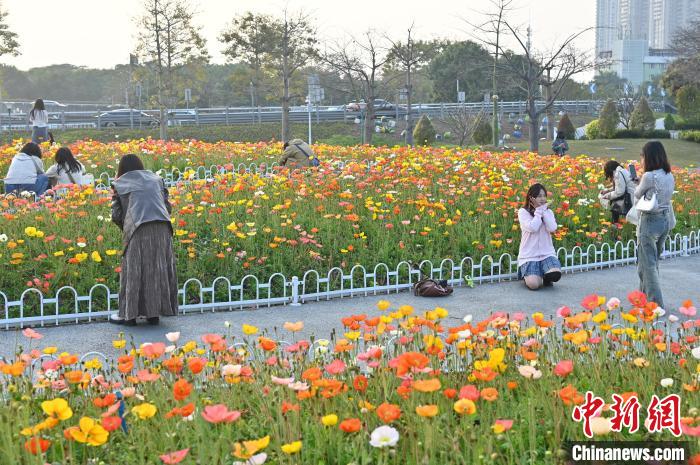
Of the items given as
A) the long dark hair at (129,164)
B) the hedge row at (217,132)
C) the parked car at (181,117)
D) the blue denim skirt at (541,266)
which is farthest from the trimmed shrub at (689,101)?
the long dark hair at (129,164)

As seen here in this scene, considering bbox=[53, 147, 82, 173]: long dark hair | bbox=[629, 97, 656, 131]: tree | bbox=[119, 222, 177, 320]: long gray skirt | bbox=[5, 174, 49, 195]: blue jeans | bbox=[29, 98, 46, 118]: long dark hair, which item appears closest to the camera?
bbox=[119, 222, 177, 320]: long gray skirt

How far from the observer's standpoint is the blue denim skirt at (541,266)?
8828mm

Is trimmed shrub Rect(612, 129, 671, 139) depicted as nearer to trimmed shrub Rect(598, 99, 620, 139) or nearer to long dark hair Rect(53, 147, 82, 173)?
trimmed shrub Rect(598, 99, 620, 139)

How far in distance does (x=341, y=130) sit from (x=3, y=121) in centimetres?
1432

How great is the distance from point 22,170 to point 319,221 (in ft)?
16.1

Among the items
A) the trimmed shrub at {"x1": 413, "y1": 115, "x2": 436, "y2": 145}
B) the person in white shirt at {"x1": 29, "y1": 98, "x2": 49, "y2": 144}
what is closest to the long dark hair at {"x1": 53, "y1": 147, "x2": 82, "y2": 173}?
the person in white shirt at {"x1": 29, "y1": 98, "x2": 49, "y2": 144}

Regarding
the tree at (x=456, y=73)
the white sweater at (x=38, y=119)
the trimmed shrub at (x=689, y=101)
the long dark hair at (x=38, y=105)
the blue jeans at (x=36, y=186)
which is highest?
the tree at (x=456, y=73)

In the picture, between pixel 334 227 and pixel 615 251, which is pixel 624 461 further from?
pixel 615 251

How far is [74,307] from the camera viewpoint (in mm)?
7508

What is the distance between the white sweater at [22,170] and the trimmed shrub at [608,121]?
29.3m

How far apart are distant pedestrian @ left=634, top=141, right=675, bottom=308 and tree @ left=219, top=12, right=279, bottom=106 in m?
35.9

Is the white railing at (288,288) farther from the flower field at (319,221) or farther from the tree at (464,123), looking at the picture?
the tree at (464,123)

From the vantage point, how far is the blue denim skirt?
8.83 meters

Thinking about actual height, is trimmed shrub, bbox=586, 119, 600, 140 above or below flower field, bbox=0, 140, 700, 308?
above
